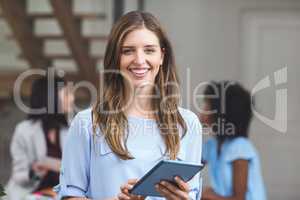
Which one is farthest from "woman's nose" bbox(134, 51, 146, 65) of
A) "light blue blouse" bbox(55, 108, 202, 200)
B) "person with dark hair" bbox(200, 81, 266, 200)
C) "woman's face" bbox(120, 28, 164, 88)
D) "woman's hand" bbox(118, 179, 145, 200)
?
"person with dark hair" bbox(200, 81, 266, 200)

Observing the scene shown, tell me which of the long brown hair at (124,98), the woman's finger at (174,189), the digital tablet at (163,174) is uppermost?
the long brown hair at (124,98)

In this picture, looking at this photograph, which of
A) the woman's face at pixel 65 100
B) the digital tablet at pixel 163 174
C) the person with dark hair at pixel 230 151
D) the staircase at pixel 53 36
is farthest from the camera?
Result: the staircase at pixel 53 36

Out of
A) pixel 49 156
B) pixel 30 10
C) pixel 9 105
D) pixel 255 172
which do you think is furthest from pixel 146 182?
pixel 9 105

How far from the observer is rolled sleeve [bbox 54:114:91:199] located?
7.39 ft

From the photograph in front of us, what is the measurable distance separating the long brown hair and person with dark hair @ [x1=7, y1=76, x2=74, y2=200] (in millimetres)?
2202

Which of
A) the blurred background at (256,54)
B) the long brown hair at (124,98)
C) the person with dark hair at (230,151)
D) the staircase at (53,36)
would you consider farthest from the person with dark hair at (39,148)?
the long brown hair at (124,98)

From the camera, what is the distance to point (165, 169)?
2.04 meters

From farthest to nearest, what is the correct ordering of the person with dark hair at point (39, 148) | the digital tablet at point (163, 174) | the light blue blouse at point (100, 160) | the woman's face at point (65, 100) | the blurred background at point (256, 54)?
the blurred background at point (256, 54)
the woman's face at point (65, 100)
the person with dark hair at point (39, 148)
the light blue blouse at point (100, 160)
the digital tablet at point (163, 174)

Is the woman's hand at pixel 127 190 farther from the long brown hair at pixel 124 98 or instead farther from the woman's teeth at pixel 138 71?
the woman's teeth at pixel 138 71

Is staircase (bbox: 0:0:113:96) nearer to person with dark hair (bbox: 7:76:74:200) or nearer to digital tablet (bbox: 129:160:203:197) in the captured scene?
person with dark hair (bbox: 7:76:74:200)

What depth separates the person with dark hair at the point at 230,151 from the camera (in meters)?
3.98

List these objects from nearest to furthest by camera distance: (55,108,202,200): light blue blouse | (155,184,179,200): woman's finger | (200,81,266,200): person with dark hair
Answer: (155,184,179,200): woman's finger
(55,108,202,200): light blue blouse
(200,81,266,200): person with dark hair

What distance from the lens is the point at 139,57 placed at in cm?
227

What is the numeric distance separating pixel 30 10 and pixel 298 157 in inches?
107
